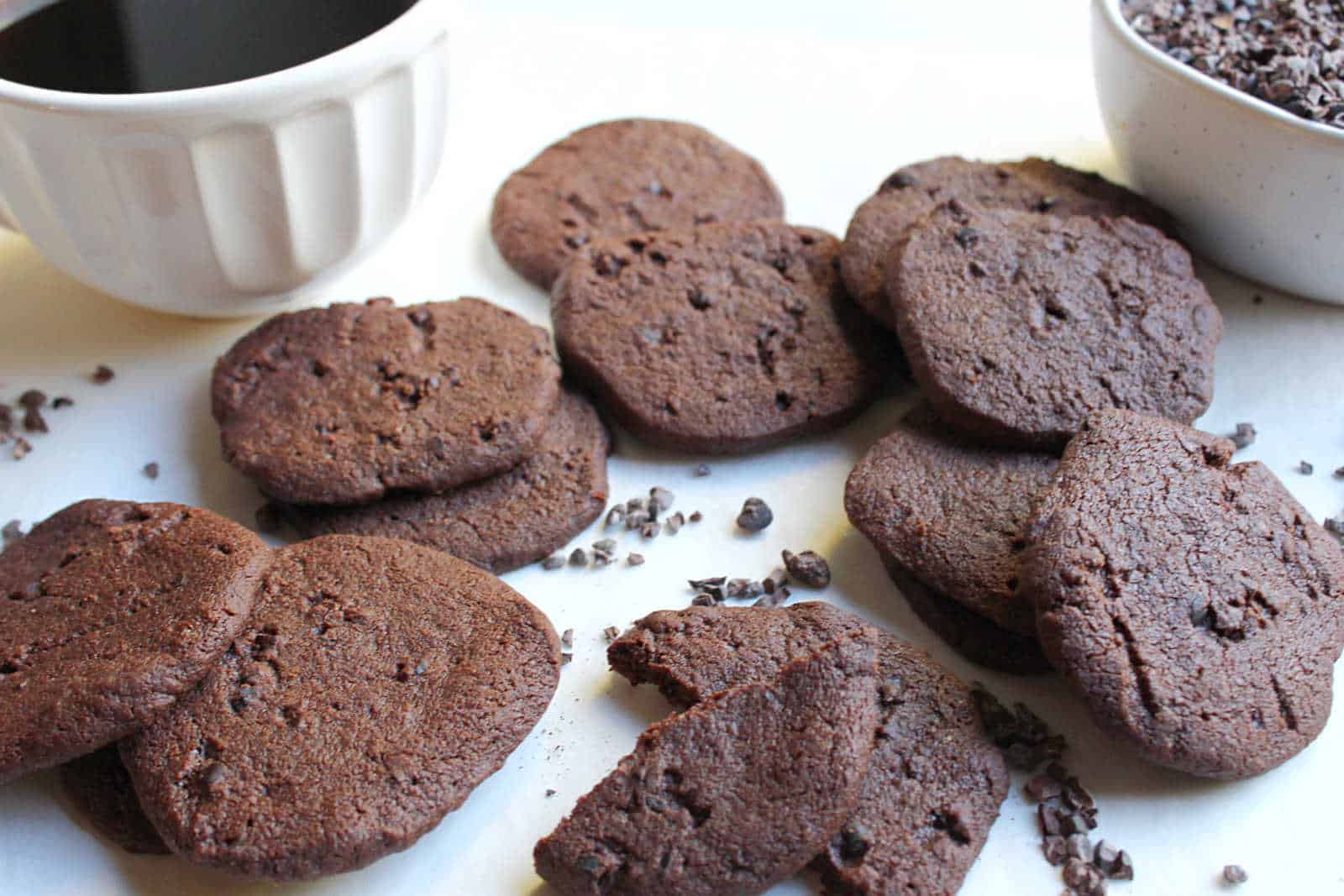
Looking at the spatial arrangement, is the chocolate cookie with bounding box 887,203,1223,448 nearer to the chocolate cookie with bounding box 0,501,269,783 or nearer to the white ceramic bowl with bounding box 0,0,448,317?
the white ceramic bowl with bounding box 0,0,448,317

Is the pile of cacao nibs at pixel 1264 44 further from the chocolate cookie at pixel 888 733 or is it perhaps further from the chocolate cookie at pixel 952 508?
the chocolate cookie at pixel 888 733

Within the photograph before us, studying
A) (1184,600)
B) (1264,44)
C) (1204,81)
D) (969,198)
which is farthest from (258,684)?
(1264,44)

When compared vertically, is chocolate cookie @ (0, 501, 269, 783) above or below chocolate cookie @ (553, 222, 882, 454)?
below

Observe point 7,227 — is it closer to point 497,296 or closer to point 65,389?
point 65,389

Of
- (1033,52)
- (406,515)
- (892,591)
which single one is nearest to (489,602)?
(406,515)

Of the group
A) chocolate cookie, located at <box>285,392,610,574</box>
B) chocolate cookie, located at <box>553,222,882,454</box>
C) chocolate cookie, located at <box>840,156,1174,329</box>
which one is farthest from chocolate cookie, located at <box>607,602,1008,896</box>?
chocolate cookie, located at <box>840,156,1174,329</box>
